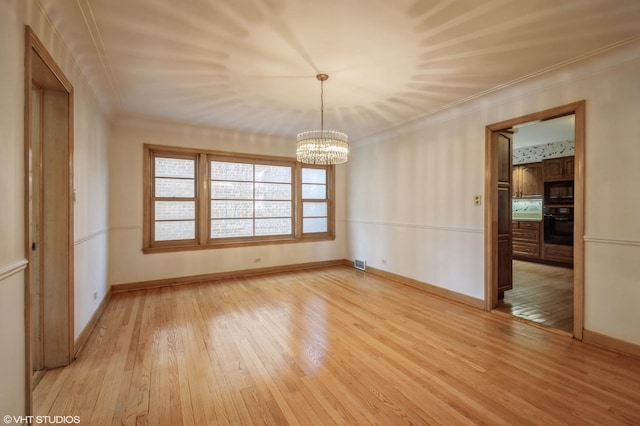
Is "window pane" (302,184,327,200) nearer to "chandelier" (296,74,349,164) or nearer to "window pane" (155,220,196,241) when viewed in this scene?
"window pane" (155,220,196,241)

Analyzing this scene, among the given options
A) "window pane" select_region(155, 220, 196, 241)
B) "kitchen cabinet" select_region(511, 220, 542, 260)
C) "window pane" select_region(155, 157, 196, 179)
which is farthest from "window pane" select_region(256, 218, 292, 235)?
"kitchen cabinet" select_region(511, 220, 542, 260)

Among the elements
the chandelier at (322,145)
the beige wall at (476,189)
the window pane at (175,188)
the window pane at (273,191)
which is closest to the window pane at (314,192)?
the window pane at (273,191)

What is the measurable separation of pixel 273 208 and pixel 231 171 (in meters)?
1.07

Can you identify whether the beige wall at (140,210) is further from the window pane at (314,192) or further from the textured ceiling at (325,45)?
the window pane at (314,192)

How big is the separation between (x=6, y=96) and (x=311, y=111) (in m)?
3.16

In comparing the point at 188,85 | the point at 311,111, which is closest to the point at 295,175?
the point at 311,111

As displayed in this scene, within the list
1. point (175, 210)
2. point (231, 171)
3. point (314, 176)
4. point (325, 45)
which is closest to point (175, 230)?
point (175, 210)

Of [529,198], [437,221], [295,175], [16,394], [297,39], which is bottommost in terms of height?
[16,394]

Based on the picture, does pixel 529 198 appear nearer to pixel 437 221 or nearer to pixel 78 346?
pixel 437 221

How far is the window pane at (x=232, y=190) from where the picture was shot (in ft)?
16.7

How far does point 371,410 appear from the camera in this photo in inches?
70.9

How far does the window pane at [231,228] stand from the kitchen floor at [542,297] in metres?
4.17

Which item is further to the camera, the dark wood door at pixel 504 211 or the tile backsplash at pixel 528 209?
the tile backsplash at pixel 528 209

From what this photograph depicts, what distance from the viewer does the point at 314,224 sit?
19.9 ft
